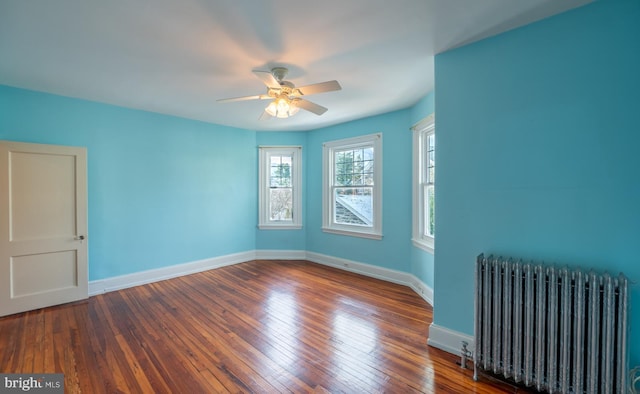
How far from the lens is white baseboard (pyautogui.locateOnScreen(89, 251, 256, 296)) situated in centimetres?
366

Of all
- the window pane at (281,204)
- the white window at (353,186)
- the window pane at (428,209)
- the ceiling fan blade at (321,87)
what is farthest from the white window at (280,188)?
the ceiling fan blade at (321,87)

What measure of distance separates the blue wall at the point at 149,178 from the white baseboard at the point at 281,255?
0.94 ft

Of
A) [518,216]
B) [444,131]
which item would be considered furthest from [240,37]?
[518,216]

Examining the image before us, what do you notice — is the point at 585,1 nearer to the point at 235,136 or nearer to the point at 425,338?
the point at 425,338

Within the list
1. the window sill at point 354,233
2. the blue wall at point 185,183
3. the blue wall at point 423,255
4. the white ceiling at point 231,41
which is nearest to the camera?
the white ceiling at point 231,41

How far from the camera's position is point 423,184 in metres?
3.67

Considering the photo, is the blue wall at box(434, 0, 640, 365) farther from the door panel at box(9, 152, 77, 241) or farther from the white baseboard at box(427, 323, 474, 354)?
the door panel at box(9, 152, 77, 241)

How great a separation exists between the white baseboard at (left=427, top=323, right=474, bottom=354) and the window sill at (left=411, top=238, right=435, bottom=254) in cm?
105

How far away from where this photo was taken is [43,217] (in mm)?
3164

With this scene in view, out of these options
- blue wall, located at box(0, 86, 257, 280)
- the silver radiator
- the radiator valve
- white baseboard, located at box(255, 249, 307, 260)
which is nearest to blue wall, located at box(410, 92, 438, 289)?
the radiator valve

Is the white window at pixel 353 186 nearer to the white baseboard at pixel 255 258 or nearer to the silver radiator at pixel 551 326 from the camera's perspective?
the white baseboard at pixel 255 258

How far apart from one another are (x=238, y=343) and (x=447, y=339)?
6.09 feet

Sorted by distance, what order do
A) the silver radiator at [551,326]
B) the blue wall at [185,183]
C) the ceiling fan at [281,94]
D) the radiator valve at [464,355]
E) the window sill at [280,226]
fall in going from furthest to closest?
the window sill at [280,226] < the blue wall at [185,183] < the ceiling fan at [281,94] < the radiator valve at [464,355] < the silver radiator at [551,326]

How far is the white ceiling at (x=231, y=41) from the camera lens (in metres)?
1.77
